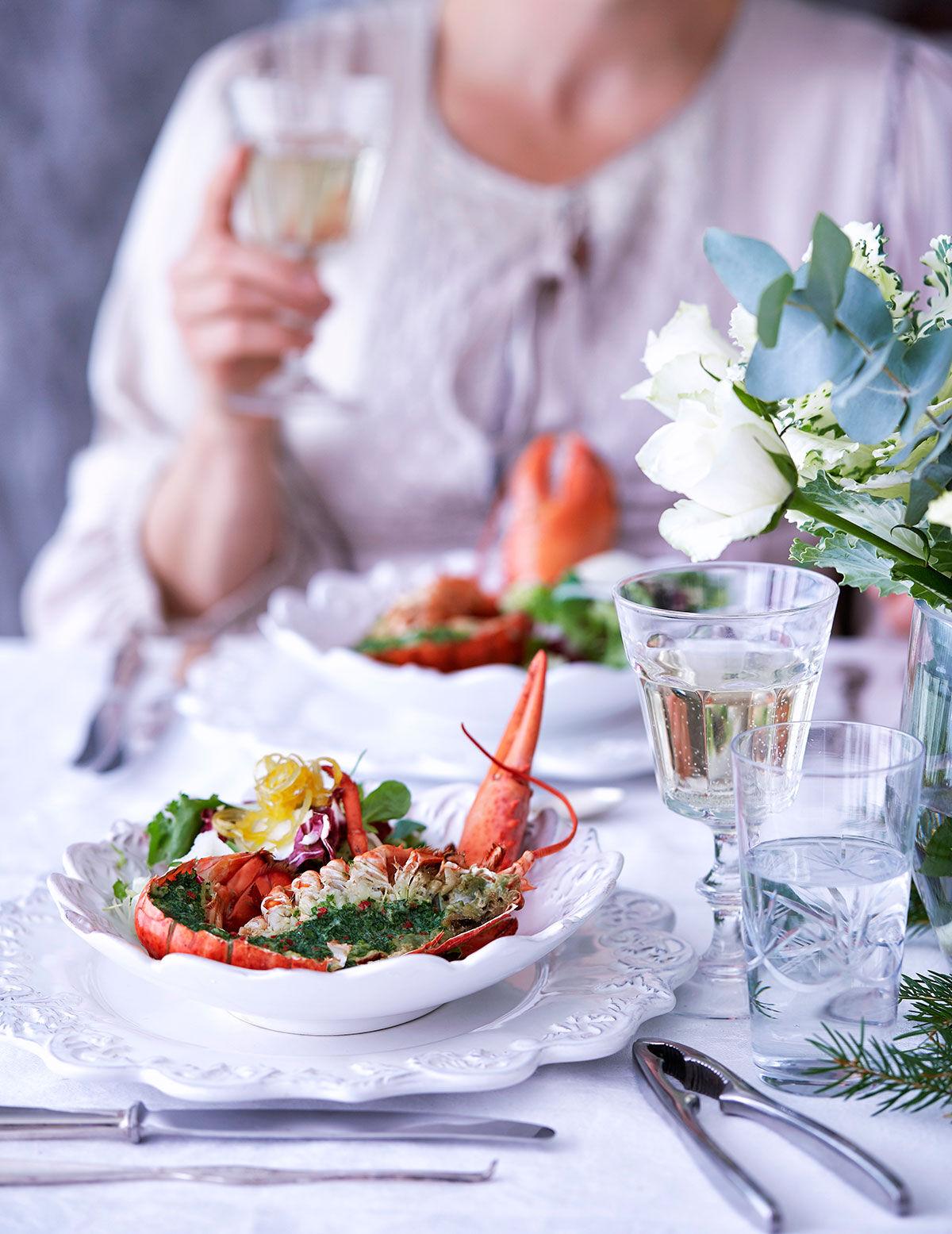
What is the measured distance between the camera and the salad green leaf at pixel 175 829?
26.6 inches

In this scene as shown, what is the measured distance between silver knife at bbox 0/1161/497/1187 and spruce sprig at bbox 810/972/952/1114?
16 centimetres

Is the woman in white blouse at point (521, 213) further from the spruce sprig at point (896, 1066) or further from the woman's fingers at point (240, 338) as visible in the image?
the spruce sprig at point (896, 1066)

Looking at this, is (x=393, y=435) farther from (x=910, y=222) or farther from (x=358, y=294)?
(x=910, y=222)

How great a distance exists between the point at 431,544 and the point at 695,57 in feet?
3.32

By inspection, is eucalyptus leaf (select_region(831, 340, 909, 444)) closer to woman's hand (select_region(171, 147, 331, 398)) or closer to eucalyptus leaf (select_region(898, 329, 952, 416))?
eucalyptus leaf (select_region(898, 329, 952, 416))

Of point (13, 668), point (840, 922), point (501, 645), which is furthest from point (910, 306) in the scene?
point (13, 668)

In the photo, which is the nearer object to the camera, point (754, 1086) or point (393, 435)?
point (754, 1086)

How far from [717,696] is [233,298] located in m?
1.31

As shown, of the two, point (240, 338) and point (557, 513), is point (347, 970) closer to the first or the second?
point (557, 513)

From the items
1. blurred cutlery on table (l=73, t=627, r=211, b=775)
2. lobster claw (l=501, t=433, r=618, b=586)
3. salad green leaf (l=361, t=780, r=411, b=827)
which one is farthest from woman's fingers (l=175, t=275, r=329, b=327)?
salad green leaf (l=361, t=780, r=411, b=827)

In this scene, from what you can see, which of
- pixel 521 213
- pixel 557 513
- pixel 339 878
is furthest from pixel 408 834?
pixel 521 213

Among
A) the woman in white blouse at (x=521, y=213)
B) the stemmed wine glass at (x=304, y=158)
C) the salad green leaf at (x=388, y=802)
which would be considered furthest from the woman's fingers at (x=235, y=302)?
the salad green leaf at (x=388, y=802)

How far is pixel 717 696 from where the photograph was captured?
607 millimetres

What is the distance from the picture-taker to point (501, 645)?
1205mm
